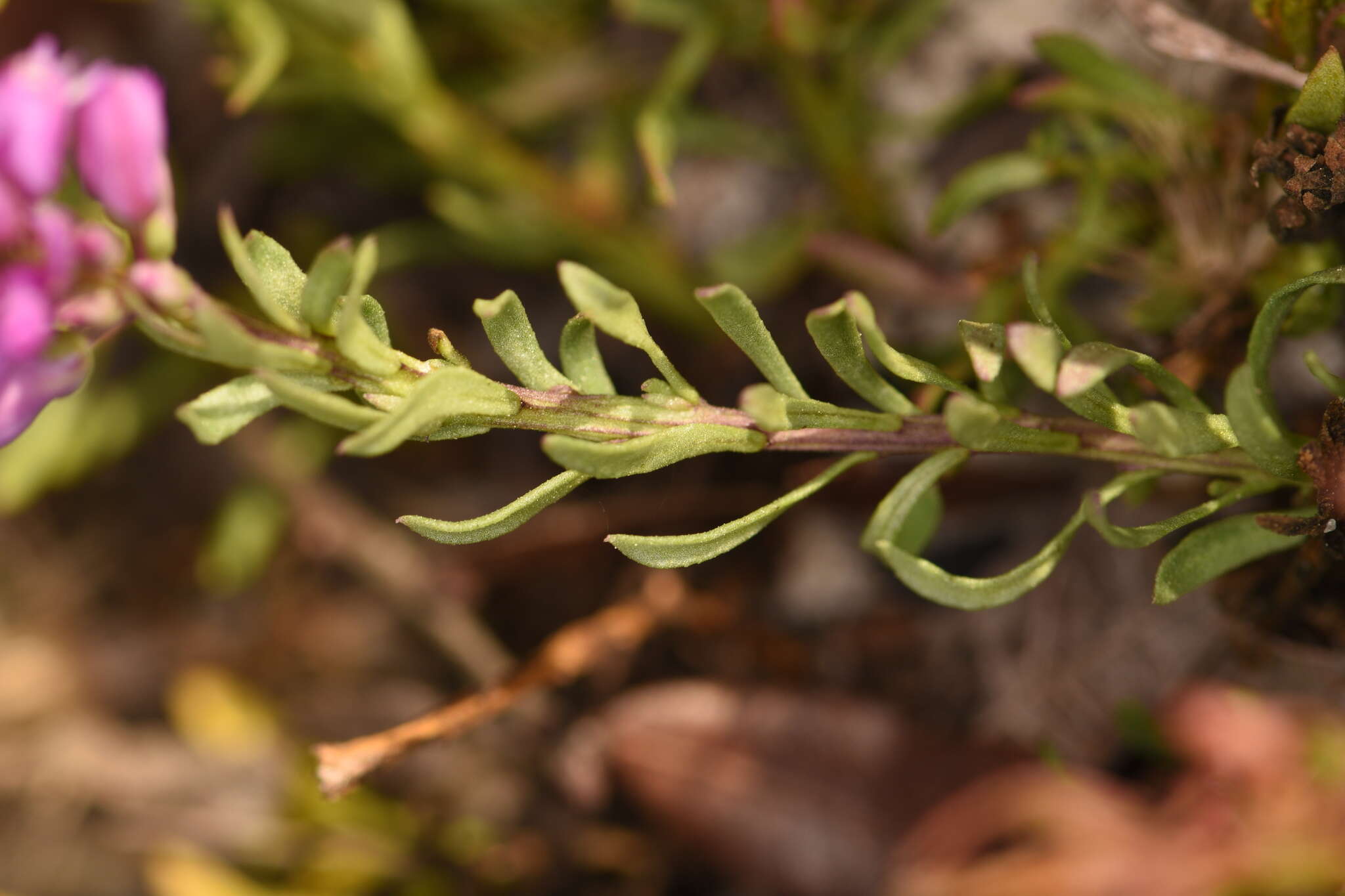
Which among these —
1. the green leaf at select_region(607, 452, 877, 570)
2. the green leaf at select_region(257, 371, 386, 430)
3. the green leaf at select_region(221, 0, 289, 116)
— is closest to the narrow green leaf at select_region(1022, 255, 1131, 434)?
the green leaf at select_region(607, 452, 877, 570)

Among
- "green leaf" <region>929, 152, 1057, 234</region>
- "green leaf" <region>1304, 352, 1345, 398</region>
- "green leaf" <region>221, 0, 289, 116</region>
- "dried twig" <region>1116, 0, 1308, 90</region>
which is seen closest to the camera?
"green leaf" <region>1304, 352, 1345, 398</region>

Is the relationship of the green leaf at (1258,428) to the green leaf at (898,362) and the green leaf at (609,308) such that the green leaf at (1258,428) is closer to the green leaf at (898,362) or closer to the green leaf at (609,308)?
the green leaf at (898,362)

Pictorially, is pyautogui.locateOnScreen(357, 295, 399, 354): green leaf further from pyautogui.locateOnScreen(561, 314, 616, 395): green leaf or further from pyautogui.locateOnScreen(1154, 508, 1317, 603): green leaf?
pyautogui.locateOnScreen(1154, 508, 1317, 603): green leaf

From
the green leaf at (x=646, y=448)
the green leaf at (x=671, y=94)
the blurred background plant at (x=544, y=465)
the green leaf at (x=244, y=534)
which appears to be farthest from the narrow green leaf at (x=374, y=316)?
the green leaf at (x=244, y=534)

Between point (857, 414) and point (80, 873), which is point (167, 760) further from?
point (857, 414)

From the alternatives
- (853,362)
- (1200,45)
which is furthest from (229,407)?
(1200,45)

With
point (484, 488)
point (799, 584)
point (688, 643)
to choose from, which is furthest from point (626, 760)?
point (484, 488)
